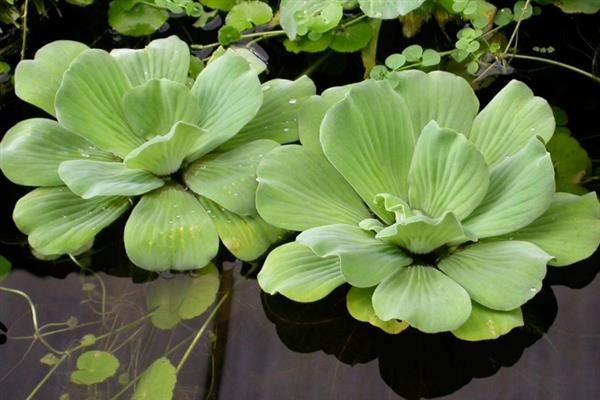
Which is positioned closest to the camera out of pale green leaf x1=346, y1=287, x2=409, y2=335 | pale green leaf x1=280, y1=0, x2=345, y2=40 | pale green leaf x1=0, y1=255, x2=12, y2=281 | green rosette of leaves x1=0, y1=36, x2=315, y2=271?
pale green leaf x1=346, y1=287, x2=409, y2=335

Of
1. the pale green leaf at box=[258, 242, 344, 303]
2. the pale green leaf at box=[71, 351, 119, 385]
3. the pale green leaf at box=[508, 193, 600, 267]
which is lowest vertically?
the pale green leaf at box=[71, 351, 119, 385]

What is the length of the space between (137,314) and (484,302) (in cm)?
64

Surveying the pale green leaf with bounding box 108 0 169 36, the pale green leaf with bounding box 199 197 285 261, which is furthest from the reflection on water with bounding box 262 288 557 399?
the pale green leaf with bounding box 108 0 169 36

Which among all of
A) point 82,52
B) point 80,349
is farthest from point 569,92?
point 80,349

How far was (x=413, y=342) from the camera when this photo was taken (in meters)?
1.48

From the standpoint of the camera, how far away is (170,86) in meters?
1.56

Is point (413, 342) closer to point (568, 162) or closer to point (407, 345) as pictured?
point (407, 345)

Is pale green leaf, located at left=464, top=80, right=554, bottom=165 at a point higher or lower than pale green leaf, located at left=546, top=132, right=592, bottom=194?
higher

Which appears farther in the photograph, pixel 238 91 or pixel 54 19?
pixel 54 19

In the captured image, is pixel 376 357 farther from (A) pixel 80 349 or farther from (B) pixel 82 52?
(B) pixel 82 52

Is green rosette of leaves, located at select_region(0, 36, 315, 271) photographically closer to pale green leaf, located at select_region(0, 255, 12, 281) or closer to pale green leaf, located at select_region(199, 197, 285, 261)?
pale green leaf, located at select_region(199, 197, 285, 261)

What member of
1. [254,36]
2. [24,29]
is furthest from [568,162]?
[24,29]

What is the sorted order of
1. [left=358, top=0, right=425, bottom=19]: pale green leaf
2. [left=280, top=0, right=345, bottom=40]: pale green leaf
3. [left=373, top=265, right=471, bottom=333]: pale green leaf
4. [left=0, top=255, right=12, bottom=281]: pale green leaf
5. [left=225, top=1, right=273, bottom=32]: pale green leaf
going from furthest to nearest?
[left=225, top=1, right=273, bottom=32]: pale green leaf < [left=280, top=0, right=345, bottom=40]: pale green leaf < [left=358, top=0, right=425, bottom=19]: pale green leaf < [left=0, top=255, right=12, bottom=281]: pale green leaf < [left=373, top=265, right=471, bottom=333]: pale green leaf

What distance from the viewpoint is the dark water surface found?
1430 mm
